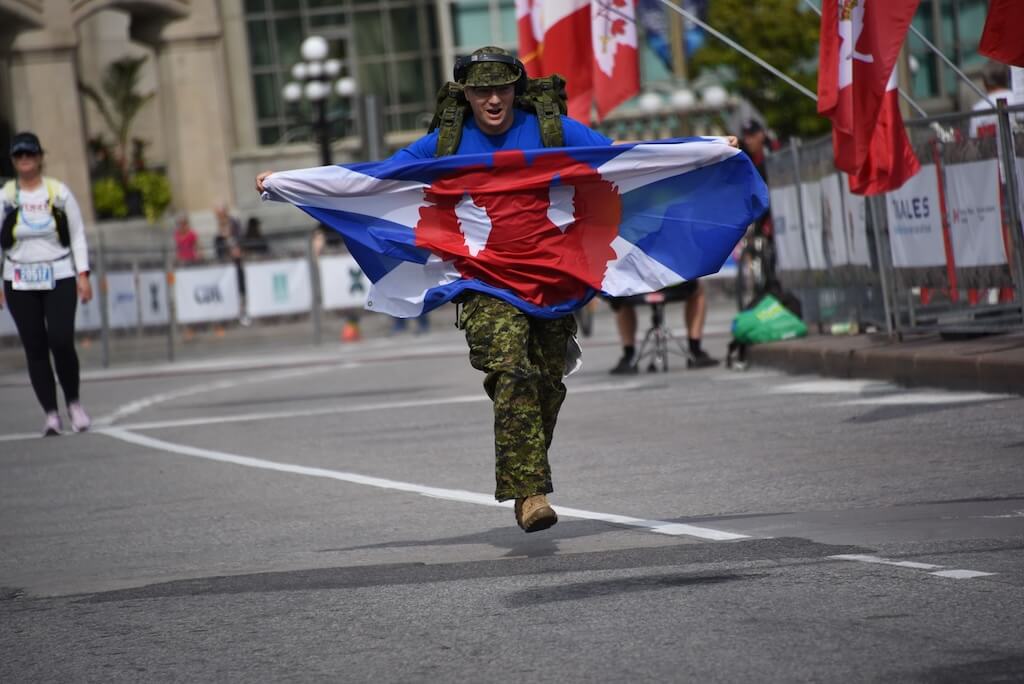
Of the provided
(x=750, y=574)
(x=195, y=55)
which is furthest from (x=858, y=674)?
(x=195, y=55)

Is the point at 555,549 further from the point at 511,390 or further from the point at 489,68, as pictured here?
the point at 489,68

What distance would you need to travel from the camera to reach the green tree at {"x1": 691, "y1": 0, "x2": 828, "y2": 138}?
44906mm

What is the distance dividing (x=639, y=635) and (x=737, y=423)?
647 cm

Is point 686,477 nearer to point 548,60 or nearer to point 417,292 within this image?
point 417,292

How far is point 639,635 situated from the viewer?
5598 millimetres

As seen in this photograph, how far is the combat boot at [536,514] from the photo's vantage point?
722 centimetres

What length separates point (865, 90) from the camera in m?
12.7

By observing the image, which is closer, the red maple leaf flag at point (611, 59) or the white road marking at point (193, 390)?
the white road marking at point (193, 390)

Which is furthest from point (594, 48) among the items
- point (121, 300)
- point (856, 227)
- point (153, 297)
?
point (153, 297)

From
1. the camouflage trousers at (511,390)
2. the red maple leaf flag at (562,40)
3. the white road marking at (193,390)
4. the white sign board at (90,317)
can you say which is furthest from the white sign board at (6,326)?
the camouflage trousers at (511,390)

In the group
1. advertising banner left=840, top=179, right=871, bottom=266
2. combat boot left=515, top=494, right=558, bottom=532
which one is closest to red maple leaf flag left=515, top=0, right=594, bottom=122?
advertising banner left=840, top=179, right=871, bottom=266

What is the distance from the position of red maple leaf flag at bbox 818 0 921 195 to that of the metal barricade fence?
1.89ft

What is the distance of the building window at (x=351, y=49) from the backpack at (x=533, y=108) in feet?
134

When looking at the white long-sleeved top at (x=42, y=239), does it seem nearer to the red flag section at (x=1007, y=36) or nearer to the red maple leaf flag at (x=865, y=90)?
the red maple leaf flag at (x=865, y=90)
